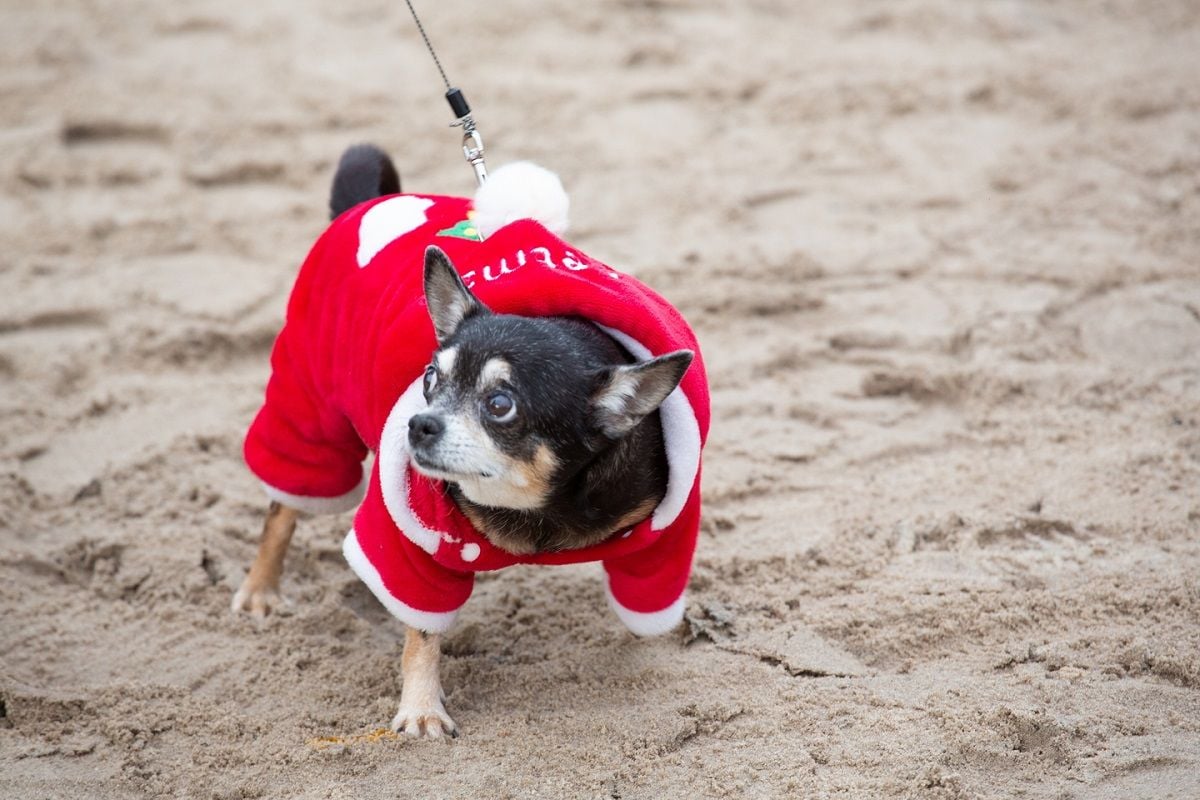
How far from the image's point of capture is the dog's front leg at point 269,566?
11.6 feet

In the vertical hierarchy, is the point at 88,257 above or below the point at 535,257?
below

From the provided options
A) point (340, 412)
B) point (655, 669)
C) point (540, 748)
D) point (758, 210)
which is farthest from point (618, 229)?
point (540, 748)

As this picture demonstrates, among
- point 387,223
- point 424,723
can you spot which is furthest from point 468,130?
point 424,723

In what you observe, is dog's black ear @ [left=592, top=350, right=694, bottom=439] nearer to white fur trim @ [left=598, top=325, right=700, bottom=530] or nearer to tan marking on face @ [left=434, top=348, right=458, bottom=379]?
white fur trim @ [left=598, top=325, right=700, bottom=530]

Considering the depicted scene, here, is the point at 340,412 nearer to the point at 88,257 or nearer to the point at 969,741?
the point at 969,741

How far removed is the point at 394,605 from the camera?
2.96 meters

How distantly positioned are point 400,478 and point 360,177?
1291 millimetres

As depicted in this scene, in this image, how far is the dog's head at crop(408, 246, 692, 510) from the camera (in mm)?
2711

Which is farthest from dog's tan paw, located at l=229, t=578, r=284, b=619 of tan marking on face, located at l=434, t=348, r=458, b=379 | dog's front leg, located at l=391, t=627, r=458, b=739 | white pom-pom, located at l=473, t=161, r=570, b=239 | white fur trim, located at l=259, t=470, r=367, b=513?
white pom-pom, located at l=473, t=161, r=570, b=239

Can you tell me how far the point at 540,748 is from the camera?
9.50ft

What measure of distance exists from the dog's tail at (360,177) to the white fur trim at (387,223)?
1.22 ft

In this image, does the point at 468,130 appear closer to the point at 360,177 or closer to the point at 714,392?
the point at 360,177

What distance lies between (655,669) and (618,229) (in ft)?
8.09

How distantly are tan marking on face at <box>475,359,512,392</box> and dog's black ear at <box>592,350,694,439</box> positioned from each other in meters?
0.20
